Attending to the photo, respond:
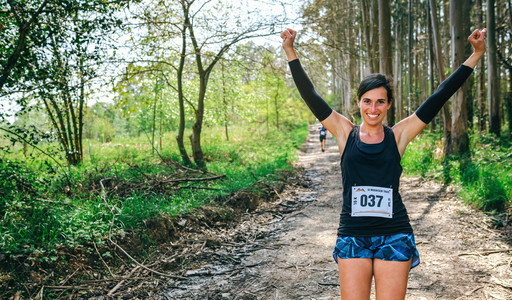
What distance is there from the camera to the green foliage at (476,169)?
625 cm

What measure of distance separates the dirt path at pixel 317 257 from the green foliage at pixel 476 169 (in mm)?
349

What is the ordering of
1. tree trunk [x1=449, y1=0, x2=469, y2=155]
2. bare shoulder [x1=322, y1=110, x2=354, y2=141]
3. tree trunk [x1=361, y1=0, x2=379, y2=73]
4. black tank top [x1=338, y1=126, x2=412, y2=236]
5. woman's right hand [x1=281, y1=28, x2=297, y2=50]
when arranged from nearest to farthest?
black tank top [x1=338, y1=126, x2=412, y2=236], bare shoulder [x1=322, y1=110, x2=354, y2=141], woman's right hand [x1=281, y1=28, x2=297, y2=50], tree trunk [x1=449, y1=0, x2=469, y2=155], tree trunk [x1=361, y1=0, x2=379, y2=73]

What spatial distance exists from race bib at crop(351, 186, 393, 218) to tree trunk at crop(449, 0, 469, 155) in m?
8.65

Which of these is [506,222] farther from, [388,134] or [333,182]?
[333,182]

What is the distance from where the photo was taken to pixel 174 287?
4004mm

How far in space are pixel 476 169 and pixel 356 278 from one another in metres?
7.06

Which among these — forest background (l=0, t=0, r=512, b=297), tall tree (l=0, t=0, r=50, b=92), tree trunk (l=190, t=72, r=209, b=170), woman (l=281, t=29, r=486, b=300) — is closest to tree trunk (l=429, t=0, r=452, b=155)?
forest background (l=0, t=0, r=512, b=297)

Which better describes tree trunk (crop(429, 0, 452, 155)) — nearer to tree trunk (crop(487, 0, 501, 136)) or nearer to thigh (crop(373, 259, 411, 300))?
tree trunk (crop(487, 0, 501, 136))

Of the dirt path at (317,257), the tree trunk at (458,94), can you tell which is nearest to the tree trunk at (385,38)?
the tree trunk at (458,94)

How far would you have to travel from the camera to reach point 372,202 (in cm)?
219

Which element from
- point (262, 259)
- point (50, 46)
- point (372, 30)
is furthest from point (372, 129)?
point (372, 30)

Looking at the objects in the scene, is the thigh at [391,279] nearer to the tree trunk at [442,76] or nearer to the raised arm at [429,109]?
the raised arm at [429,109]

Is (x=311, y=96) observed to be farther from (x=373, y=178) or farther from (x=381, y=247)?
(x=381, y=247)

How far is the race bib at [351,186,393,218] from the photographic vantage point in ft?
7.13
